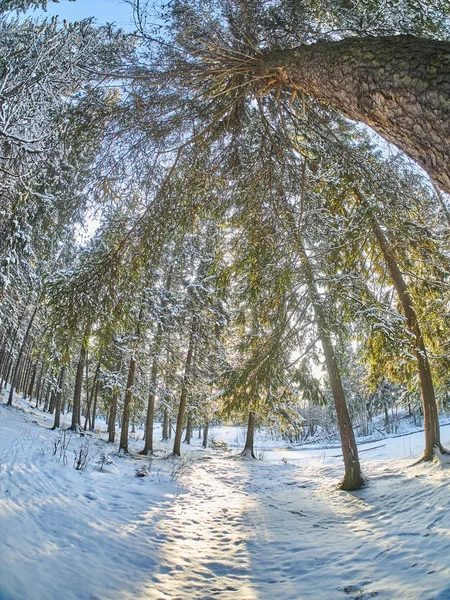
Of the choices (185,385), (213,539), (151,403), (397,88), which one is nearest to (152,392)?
(151,403)

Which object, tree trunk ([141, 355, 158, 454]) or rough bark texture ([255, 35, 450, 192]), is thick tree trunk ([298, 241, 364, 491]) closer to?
rough bark texture ([255, 35, 450, 192])

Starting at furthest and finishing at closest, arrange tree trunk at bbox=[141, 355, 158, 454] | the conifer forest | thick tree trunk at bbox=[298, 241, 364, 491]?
tree trunk at bbox=[141, 355, 158, 454] → thick tree trunk at bbox=[298, 241, 364, 491] → the conifer forest

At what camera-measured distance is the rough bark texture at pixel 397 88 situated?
5.30 ft

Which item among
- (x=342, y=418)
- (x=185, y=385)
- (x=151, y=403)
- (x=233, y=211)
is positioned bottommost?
(x=151, y=403)

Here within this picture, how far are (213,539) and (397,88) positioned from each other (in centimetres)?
585

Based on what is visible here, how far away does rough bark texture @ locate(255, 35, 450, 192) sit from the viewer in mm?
1614

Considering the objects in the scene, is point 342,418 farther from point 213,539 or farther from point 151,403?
point 151,403

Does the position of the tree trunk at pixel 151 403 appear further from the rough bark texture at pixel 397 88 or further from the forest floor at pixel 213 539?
A: the rough bark texture at pixel 397 88

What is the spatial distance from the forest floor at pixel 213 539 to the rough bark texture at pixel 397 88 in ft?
11.7

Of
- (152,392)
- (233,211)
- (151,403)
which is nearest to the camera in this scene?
(233,211)

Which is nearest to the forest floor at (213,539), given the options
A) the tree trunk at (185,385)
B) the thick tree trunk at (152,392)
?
the thick tree trunk at (152,392)

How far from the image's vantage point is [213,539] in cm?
463

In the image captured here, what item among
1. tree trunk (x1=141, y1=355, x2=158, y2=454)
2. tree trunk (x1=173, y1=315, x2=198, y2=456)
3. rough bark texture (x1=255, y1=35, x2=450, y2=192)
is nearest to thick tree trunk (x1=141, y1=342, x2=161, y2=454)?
tree trunk (x1=141, y1=355, x2=158, y2=454)

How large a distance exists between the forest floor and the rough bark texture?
356 cm
